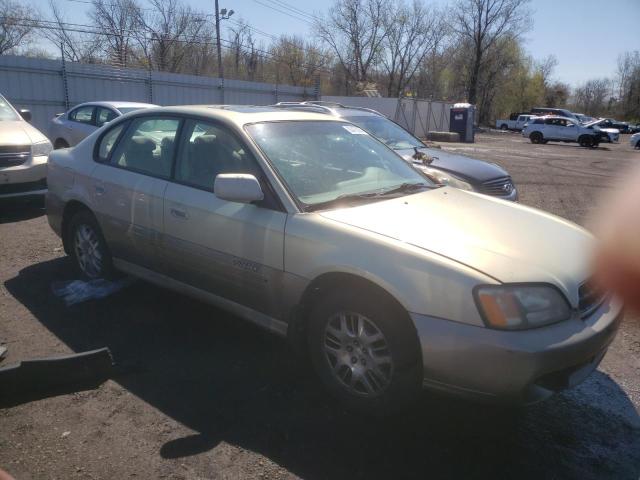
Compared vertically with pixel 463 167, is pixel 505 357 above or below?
below

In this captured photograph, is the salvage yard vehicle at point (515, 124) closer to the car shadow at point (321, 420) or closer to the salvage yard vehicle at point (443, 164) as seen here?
the salvage yard vehicle at point (443, 164)

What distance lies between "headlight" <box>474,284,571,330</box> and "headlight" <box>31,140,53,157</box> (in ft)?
22.9

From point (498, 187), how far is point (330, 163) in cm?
400

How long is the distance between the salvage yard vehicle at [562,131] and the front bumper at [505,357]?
3199cm

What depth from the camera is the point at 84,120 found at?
10.3 meters

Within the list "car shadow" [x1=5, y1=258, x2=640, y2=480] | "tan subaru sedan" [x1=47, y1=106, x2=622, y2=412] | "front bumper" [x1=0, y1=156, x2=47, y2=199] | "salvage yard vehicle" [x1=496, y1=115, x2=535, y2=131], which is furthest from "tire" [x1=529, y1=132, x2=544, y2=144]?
"car shadow" [x1=5, y1=258, x2=640, y2=480]

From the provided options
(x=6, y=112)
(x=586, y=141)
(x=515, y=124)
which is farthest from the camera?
(x=515, y=124)

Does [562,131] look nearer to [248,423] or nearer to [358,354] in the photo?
[358,354]

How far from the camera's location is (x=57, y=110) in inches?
593

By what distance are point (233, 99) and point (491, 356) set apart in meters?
20.0

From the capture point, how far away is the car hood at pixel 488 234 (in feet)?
8.31

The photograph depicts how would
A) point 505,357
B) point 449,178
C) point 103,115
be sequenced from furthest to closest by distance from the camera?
point 103,115
point 449,178
point 505,357

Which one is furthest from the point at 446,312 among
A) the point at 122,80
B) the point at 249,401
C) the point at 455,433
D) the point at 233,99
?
the point at 233,99

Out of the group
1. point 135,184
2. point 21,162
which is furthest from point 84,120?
point 135,184
